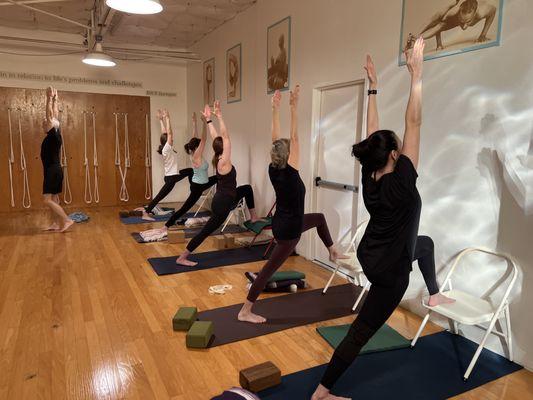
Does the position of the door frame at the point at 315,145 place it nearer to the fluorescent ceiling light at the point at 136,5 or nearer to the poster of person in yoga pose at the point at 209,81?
the fluorescent ceiling light at the point at 136,5

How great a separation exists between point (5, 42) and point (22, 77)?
1.99 feet

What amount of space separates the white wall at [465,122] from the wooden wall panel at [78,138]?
4951 mm

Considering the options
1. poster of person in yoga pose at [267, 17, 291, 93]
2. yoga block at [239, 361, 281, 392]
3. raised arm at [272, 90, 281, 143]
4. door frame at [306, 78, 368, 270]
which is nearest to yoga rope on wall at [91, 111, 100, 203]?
poster of person in yoga pose at [267, 17, 291, 93]

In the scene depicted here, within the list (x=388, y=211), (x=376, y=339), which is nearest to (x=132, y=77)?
(x=376, y=339)

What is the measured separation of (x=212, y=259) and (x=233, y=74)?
3.22m

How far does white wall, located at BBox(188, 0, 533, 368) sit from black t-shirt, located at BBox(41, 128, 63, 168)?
358 centimetres

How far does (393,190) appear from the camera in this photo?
176 cm

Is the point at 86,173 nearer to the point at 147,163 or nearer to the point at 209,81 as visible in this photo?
the point at 147,163

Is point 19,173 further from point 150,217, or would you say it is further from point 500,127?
point 500,127

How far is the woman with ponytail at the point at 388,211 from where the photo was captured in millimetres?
1768

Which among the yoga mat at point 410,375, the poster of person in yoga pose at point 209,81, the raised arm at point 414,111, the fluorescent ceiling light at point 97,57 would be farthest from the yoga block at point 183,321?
the poster of person in yoga pose at point 209,81

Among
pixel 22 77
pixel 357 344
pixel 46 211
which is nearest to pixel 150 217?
pixel 46 211

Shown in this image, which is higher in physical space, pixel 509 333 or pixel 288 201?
pixel 288 201

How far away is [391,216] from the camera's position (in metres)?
1.79
